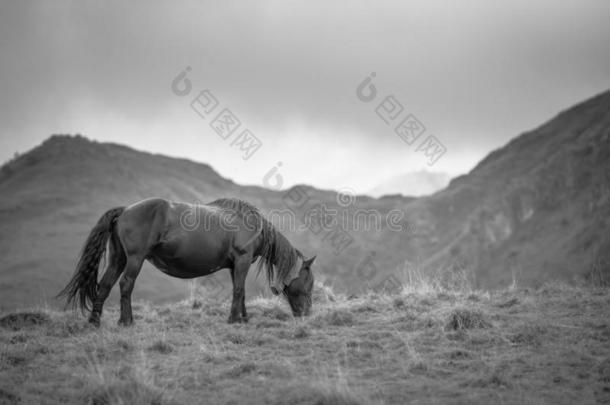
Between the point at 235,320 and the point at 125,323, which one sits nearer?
the point at 125,323

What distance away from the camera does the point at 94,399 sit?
5535 millimetres

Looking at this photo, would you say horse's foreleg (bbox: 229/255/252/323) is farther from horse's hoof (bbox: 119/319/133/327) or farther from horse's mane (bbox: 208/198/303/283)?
horse's hoof (bbox: 119/319/133/327)

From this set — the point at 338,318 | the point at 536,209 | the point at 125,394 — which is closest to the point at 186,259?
the point at 338,318

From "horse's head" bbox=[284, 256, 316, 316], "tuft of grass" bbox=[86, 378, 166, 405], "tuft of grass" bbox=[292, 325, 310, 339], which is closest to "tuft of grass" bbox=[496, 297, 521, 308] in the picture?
"horse's head" bbox=[284, 256, 316, 316]

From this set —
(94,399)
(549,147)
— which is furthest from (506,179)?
(94,399)

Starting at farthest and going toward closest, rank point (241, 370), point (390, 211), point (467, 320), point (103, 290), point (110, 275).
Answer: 1. point (390, 211)
2. point (110, 275)
3. point (103, 290)
4. point (467, 320)
5. point (241, 370)

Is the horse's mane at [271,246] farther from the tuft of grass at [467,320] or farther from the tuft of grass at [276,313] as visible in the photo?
the tuft of grass at [467,320]

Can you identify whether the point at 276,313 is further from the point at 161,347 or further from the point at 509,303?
the point at 509,303

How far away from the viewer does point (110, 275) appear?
10109 mm

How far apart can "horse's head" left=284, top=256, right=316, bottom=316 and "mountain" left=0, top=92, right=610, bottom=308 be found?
153 feet

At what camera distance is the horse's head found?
1134 cm

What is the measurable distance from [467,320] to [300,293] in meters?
3.80

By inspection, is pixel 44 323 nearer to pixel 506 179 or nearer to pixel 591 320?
pixel 591 320

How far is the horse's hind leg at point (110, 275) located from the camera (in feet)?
32.2
